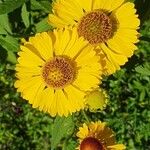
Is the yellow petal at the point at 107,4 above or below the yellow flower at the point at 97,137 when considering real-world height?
above

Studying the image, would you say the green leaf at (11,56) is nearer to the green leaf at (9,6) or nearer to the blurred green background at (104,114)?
the blurred green background at (104,114)

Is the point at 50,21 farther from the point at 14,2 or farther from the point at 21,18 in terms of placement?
the point at 21,18

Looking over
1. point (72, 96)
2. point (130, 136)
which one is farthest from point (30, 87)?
point (130, 136)

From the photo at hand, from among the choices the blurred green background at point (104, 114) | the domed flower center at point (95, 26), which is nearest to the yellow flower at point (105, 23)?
the domed flower center at point (95, 26)

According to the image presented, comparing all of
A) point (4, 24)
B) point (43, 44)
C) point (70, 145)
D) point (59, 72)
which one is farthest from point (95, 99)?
point (70, 145)

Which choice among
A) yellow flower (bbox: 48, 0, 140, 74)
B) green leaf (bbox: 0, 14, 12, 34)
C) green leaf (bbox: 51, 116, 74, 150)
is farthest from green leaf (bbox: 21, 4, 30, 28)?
green leaf (bbox: 51, 116, 74, 150)

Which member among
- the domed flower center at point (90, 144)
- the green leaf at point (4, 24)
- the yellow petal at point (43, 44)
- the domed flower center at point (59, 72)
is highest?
the green leaf at point (4, 24)

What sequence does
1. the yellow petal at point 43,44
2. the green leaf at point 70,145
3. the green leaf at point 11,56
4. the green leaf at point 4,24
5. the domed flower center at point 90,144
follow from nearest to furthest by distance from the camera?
the yellow petal at point 43,44
the domed flower center at point 90,144
the green leaf at point 4,24
the green leaf at point 11,56
the green leaf at point 70,145
